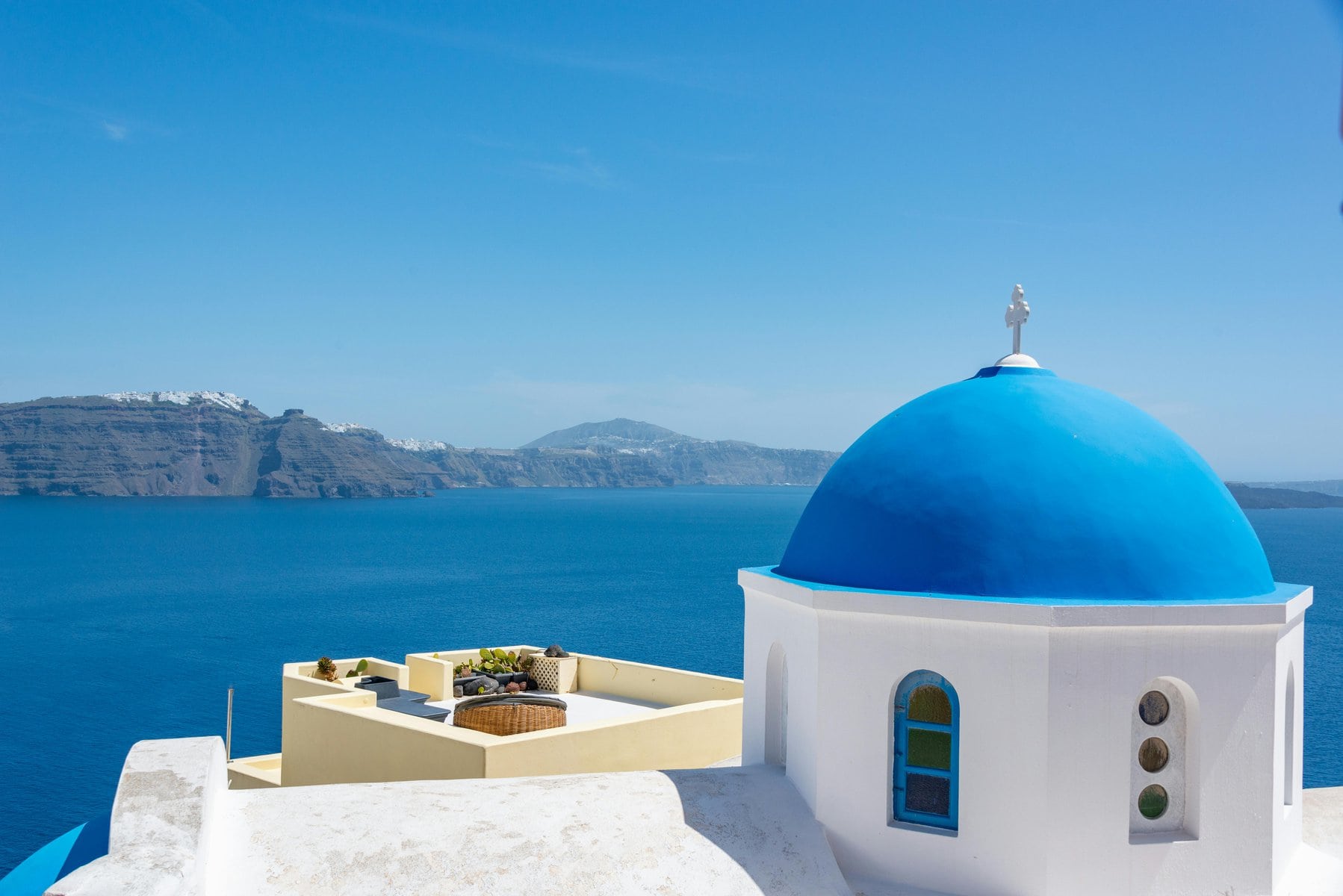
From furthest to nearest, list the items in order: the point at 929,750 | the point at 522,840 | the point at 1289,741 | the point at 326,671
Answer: the point at 326,671, the point at 1289,741, the point at 929,750, the point at 522,840

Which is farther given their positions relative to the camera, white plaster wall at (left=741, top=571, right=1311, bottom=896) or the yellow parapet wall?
the yellow parapet wall

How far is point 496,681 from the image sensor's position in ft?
62.8

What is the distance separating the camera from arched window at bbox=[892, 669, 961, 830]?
27.2ft

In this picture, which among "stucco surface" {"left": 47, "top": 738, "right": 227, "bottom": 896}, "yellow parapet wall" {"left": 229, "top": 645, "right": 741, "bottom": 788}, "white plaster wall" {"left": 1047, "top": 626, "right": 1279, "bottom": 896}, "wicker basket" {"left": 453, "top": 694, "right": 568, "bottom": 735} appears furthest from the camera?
"wicker basket" {"left": 453, "top": 694, "right": 568, "bottom": 735}

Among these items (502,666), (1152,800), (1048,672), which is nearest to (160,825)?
(1048,672)

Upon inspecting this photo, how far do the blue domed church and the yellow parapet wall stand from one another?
4958mm

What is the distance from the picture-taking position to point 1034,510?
855cm

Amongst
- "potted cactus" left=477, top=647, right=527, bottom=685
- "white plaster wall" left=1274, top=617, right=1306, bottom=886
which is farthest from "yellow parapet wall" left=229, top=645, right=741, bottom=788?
"white plaster wall" left=1274, top=617, right=1306, bottom=886

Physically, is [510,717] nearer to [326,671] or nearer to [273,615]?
[326,671]

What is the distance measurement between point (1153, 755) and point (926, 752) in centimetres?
179

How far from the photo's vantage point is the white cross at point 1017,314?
10430mm

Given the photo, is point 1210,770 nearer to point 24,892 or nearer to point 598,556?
point 24,892

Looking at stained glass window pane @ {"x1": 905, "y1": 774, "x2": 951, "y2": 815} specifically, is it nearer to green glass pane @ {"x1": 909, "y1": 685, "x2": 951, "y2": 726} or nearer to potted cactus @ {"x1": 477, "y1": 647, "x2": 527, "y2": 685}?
green glass pane @ {"x1": 909, "y1": 685, "x2": 951, "y2": 726}

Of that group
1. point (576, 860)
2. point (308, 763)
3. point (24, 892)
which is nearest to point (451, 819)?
point (576, 860)
